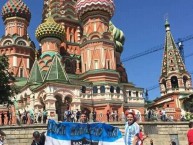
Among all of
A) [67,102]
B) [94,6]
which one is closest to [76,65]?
[94,6]

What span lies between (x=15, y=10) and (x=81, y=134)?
3643 centimetres

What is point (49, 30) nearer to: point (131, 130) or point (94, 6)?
point (94, 6)

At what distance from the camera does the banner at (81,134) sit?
7.25 m

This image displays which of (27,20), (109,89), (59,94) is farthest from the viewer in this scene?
(27,20)

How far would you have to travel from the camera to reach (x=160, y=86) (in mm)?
47406

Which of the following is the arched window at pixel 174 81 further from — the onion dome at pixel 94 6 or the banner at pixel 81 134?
the banner at pixel 81 134

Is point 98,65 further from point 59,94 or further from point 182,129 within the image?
point 182,129

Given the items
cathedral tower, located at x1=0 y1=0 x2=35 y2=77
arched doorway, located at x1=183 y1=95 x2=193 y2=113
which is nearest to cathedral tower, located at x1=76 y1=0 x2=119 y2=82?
cathedral tower, located at x1=0 y1=0 x2=35 y2=77

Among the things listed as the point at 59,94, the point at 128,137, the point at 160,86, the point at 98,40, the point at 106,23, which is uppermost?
the point at 106,23

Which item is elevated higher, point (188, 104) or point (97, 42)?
point (97, 42)

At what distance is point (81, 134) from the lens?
24.7 ft

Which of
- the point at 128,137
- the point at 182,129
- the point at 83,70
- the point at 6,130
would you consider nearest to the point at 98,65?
the point at 83,70

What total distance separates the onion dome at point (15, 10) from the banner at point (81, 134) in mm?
36152

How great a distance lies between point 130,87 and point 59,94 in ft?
30.6
